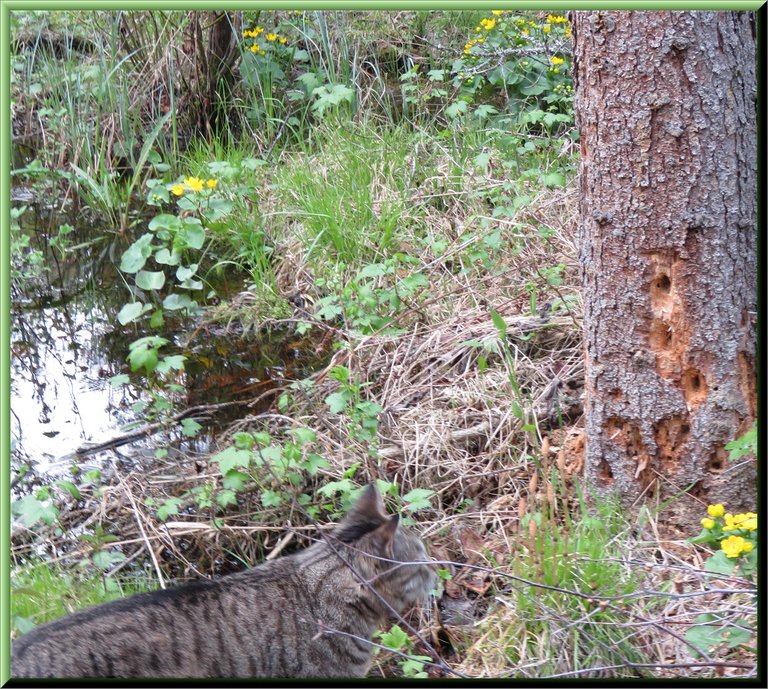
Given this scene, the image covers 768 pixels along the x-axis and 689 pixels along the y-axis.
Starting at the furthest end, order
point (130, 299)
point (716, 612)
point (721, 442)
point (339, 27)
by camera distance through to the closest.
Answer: point (339, 27) → point (130, 299) → point (721, 442) → point (716, 612)

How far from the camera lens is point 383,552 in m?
2.82

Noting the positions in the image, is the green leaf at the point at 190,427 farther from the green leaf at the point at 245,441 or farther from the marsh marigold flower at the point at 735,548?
the marsh marigold flower at the point at 735,548

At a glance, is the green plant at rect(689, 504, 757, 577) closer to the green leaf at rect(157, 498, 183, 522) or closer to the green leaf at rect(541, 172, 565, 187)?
the green leaf at rect(157, 498, 183, 522)

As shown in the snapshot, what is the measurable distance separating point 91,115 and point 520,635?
513 cm

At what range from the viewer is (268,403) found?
163 inches

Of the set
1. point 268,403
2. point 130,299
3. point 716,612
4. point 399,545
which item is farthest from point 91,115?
point 716,612

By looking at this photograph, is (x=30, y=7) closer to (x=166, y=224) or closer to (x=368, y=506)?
(x=166, y=224)

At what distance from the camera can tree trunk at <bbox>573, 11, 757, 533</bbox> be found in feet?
8.87

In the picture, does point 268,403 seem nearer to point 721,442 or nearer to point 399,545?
point 399,545

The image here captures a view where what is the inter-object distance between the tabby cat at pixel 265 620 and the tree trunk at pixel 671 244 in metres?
0.86

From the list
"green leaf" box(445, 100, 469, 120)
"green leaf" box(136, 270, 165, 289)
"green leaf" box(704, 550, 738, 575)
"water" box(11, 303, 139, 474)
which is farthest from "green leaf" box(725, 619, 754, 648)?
"green leaf" box(445, 100, 469, 120)

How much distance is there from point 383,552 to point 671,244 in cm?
138

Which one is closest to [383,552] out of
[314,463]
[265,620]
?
[265,620]

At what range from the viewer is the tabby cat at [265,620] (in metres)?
2.40
